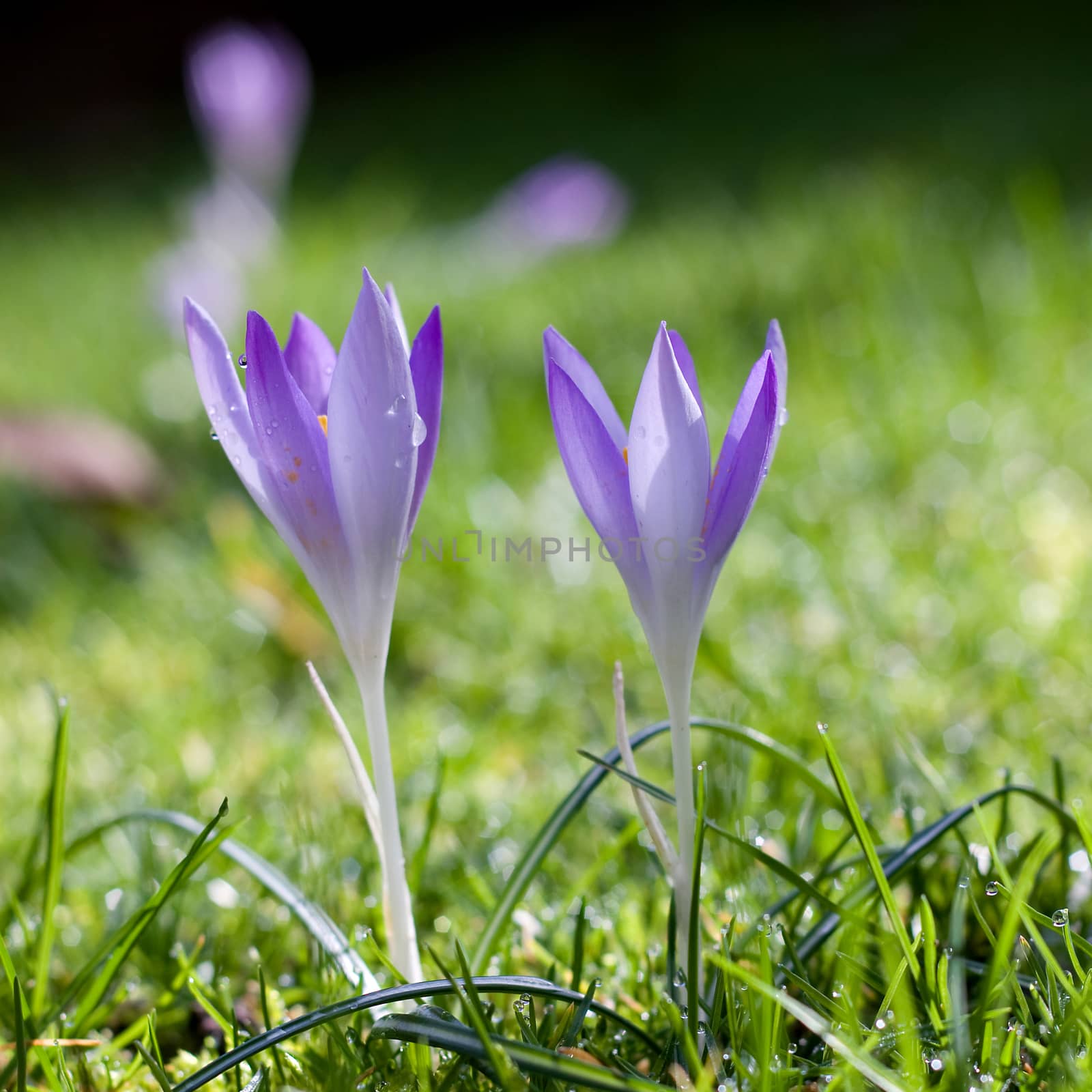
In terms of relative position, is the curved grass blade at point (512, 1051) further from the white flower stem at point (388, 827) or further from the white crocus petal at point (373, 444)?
the white crocus petal at point (373, 444)

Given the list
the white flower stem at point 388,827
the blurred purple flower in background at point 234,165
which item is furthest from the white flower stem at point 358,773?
the blurred purple flower in background at point 234,165

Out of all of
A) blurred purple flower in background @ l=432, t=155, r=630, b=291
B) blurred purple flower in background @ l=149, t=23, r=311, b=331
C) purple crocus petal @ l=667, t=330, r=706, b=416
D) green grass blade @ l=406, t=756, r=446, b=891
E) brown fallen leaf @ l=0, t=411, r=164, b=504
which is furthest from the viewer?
blurred purple flower in background @ l=432, t=155, r=630, b=291

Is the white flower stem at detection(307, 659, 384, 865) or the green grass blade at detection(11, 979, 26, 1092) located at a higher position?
the white flower stem at detection(307, 659, 384, 865)

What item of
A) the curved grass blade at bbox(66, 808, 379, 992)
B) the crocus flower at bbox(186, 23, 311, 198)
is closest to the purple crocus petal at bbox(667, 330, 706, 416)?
the curved grass blade at bbox(66, 808, 379, 992)

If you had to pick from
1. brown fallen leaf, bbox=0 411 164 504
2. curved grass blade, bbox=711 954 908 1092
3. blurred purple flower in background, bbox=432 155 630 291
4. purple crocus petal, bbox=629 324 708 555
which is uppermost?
blurred purple flower in background, bbox=432 155 630 291

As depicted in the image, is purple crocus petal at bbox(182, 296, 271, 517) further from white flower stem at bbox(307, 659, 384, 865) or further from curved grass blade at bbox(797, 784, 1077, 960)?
curved grass blade at bbox(797, 784, 1077, 960)

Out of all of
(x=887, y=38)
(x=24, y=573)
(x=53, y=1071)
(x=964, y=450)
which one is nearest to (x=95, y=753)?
(x=24, y=573)

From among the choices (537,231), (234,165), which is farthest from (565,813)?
(234,165)
